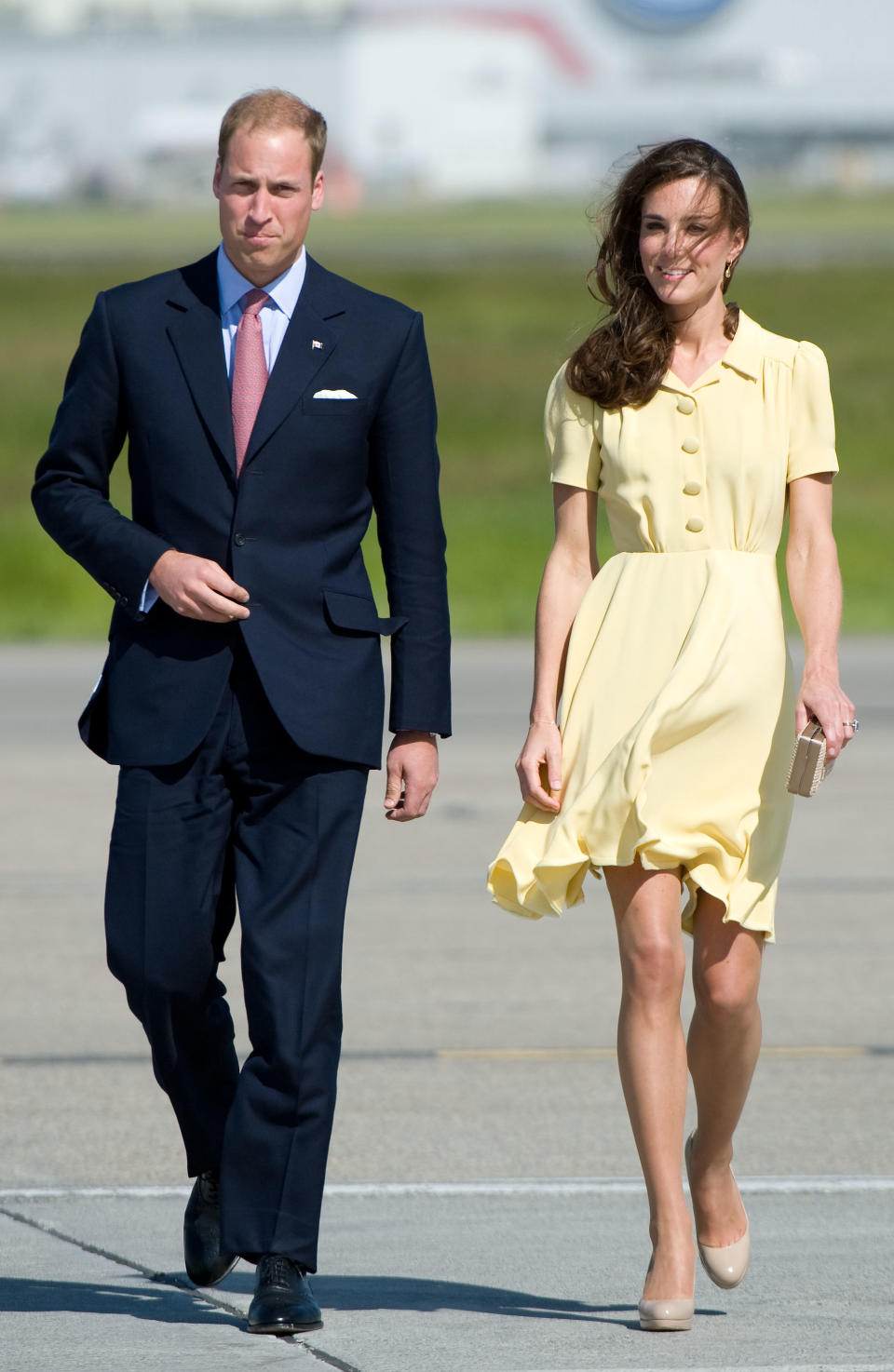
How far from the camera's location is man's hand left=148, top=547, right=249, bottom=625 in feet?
13.8

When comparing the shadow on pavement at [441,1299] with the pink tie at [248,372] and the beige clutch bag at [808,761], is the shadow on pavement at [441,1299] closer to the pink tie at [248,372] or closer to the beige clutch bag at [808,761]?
the beige clutch bag at [808,761]

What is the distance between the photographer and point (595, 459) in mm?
4496

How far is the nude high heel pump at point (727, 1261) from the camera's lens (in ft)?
14.3

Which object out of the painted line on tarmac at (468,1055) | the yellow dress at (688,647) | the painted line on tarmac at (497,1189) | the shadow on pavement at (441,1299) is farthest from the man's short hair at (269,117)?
the painted line on tarmac at (468,1055)

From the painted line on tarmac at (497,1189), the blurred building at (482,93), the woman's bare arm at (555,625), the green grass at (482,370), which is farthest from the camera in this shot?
the blurred building at (482,93)

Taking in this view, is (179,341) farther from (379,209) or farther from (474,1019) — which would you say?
(379,209)

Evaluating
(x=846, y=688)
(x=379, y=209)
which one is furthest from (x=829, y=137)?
(x=846, y=688)

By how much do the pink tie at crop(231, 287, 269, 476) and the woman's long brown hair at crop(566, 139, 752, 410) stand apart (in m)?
0.58

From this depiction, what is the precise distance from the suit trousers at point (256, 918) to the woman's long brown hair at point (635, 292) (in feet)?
2.74

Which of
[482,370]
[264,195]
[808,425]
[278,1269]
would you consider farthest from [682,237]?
[482,370]

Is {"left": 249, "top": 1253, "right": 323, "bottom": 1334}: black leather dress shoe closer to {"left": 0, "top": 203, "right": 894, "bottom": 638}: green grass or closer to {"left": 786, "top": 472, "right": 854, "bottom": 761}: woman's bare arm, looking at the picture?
{"left": 786, "top": 472, "right": 854, "bottom": 761}: woman's bare arm

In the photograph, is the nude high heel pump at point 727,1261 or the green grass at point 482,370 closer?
the nude high heel pump at point 727,1261

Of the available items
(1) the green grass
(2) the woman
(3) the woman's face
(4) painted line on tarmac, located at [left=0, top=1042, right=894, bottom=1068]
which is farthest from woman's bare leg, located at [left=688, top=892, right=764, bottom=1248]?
(1) the green grass

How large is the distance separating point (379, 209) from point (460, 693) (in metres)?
47.5
